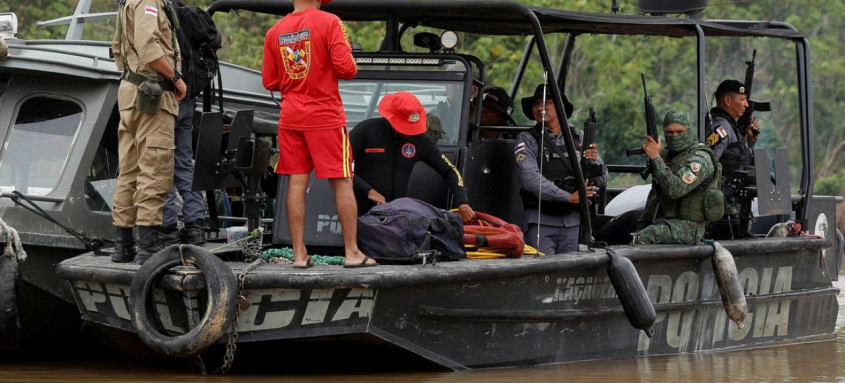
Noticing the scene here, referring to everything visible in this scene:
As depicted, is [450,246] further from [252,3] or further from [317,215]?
[252,3]

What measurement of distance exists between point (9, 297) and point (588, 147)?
3.56 metres

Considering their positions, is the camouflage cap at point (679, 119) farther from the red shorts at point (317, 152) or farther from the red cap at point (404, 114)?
the red shorts at point (317, 152)

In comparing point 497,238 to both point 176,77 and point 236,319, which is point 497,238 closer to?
point 236,319

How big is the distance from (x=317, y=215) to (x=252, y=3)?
157 centimetres

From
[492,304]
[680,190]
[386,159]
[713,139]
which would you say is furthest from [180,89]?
[713,139]

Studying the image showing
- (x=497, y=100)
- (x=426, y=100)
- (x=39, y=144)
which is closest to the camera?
(x=426, y=100)

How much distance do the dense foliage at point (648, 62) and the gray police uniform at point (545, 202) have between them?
25.4 feet

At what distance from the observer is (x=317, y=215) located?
8867 mm

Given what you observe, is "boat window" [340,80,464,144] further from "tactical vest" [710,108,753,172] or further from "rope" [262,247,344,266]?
"tactical vest" [710,108,753,172]

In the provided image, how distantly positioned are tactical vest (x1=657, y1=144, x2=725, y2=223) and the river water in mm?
931

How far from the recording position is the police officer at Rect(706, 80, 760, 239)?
10.6 m

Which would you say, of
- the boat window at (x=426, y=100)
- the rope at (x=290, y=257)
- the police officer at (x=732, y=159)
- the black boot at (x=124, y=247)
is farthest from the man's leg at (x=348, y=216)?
the police officer at (x=732, y=159)

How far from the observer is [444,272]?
799cm

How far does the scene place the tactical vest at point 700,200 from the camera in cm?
988
